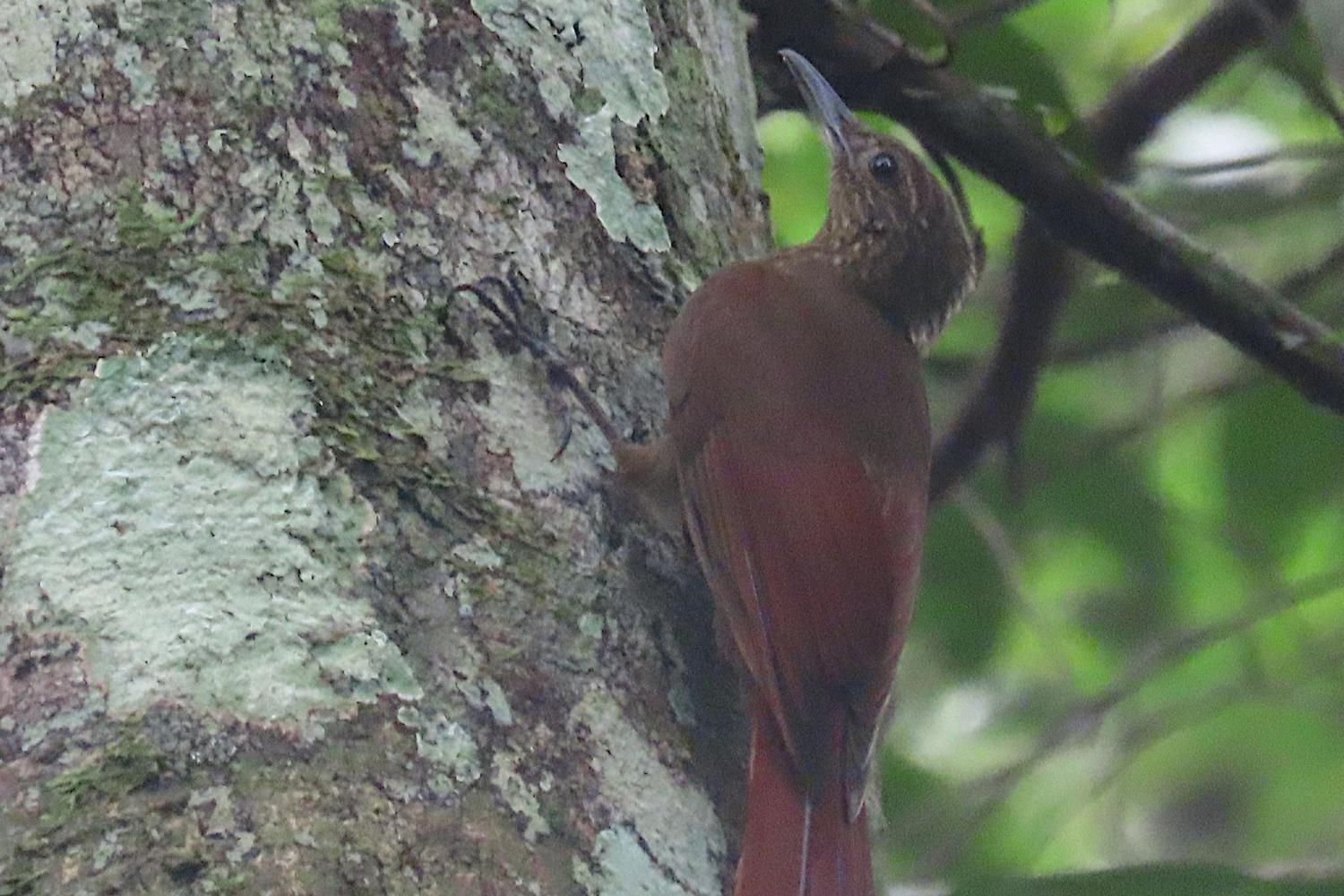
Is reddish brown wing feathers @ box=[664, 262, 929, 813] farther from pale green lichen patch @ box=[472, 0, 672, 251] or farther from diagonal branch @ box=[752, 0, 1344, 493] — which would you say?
diagonal branch @ box=[752, 0, 1344, 493]

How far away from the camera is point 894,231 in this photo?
3502 millimetres

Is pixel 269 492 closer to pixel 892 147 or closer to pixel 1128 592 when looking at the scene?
pixel 892 147

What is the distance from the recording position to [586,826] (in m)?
1.81

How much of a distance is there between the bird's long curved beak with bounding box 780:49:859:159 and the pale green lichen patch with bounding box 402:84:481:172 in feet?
3.34

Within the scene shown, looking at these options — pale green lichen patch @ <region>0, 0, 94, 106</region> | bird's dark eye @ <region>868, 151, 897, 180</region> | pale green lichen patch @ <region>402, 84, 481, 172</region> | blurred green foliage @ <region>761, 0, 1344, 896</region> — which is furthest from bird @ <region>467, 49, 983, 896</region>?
blurred green foliage @ <region>761, 0, 1344, 896</region>

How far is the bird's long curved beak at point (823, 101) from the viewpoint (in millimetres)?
3184

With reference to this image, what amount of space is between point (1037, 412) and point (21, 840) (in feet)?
10.3

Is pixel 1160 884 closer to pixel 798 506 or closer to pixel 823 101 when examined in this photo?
pixel 798 506

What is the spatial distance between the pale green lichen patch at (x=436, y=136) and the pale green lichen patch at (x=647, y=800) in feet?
2.17

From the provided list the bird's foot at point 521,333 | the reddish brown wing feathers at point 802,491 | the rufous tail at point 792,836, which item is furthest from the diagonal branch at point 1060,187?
the rufous tail at point 792,836

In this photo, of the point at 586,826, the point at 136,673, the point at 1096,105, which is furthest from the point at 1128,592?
the point at 136,673

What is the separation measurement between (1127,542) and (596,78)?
231 centimetres

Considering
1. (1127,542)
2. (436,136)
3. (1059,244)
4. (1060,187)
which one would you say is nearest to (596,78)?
(436,136)

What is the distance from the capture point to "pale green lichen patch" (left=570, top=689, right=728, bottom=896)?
1.86 metres
